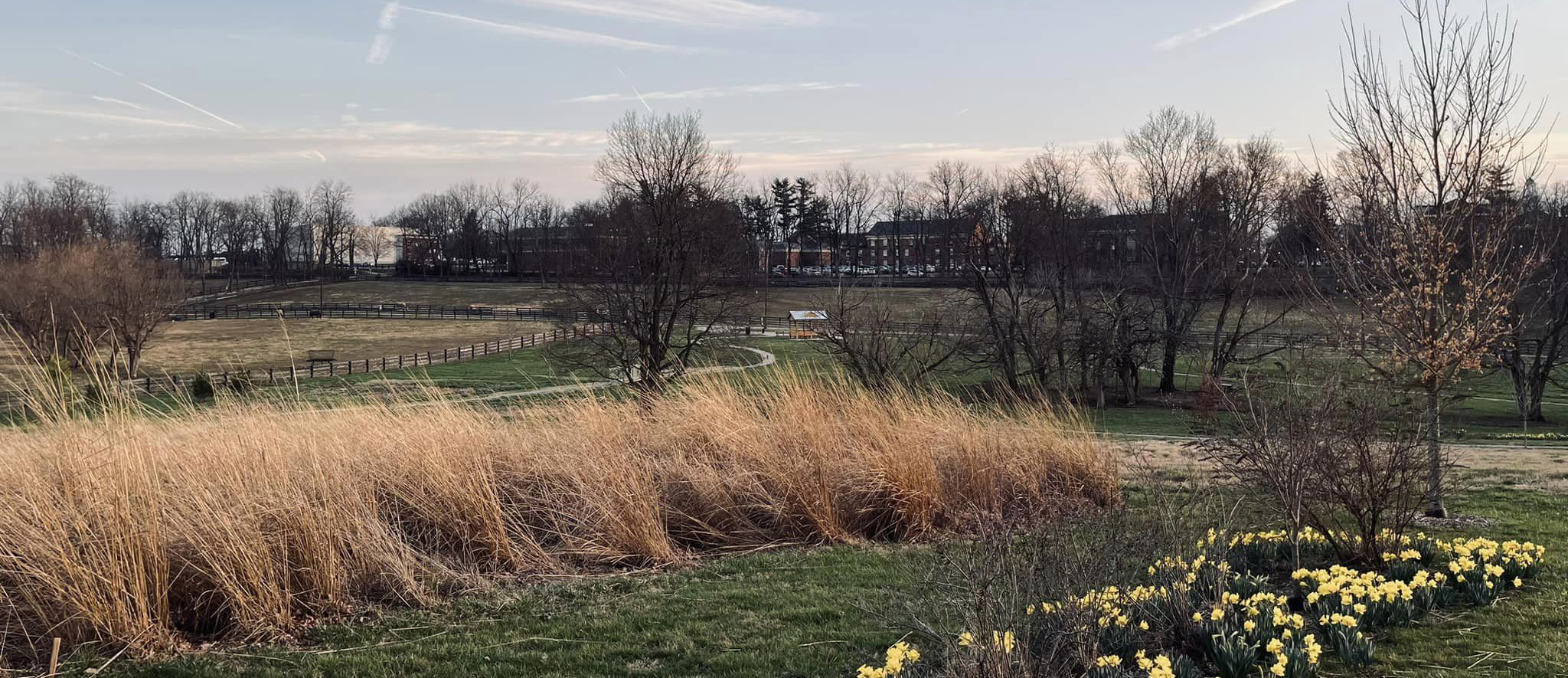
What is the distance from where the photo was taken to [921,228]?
3752 inches

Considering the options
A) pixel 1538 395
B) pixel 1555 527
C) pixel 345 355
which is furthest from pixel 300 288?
pixel 1555 527

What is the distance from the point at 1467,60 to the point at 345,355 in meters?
51.5

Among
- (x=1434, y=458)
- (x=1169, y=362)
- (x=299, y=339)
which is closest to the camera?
(x=1434, y=458)

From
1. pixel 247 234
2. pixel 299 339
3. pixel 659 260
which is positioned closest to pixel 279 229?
pixel 247 234

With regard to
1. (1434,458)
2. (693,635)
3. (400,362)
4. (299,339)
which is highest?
(1434,458)

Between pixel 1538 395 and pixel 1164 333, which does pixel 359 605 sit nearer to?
pixel 1164 333

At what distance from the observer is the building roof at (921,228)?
4362cm

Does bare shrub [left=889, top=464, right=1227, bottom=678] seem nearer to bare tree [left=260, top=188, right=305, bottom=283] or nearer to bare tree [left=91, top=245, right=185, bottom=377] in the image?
bare tree [left=91, top=245, right=185, bottom=377]

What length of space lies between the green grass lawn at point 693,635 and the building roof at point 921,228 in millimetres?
33841

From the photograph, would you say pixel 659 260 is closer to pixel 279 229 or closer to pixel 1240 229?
pixel 1240 229

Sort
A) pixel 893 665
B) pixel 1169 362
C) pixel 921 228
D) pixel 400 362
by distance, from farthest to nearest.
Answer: pixel 921 228
pixel 400 362
pixel 1169 362
pixel 893 665

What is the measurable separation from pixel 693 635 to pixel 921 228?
92213 millimetres

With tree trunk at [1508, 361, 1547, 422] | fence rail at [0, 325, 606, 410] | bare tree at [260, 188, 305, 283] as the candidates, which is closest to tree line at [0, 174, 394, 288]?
bare tree at [260, 188, 305, 283]

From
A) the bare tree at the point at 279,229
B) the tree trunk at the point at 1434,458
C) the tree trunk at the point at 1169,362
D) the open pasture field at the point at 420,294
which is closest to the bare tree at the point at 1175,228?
the tree trunk at the point at 1169,362
